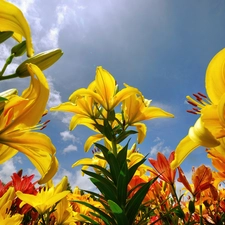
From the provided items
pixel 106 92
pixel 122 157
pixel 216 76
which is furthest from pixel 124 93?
pixel 216 76

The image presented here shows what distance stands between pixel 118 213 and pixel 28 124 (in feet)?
1.88

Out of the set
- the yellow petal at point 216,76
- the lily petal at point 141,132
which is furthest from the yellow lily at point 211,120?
the lily petal at point 141,132

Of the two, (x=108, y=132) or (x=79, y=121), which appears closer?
(x=108, y=132)

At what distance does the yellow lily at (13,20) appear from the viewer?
481 mm

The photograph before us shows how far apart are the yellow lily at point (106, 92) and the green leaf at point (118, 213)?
0.52 metres

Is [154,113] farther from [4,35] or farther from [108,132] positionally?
[4,35]

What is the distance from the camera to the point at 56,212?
152 centimetres

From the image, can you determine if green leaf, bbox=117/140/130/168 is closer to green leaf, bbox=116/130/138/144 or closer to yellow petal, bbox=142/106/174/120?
green leaf, bbox=116/130/138/144

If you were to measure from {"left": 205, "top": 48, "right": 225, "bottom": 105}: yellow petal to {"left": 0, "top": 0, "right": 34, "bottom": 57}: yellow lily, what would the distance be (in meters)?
0.46

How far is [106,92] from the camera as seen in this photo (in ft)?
4.46

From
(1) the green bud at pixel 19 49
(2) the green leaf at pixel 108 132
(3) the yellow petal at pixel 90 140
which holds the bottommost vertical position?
(1) the green bud at pixel 19 49

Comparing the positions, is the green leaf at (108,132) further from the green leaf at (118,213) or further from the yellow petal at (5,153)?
the yellow petal at (5,153)

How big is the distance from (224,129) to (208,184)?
2.40 feet

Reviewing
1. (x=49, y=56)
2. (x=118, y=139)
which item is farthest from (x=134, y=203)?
(x=49, y=56)
